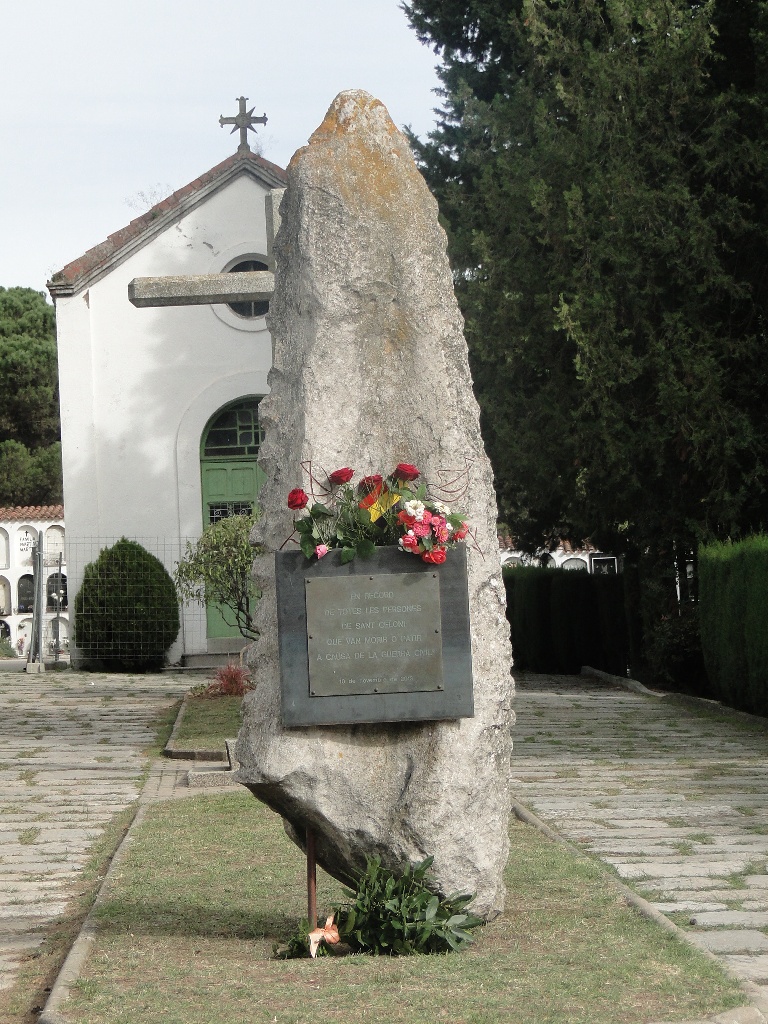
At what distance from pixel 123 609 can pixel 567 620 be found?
7335mm

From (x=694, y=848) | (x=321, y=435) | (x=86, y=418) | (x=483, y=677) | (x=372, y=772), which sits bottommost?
(x=694, y=848)

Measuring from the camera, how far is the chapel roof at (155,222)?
22594 millimetres

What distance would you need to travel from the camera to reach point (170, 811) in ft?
27.4

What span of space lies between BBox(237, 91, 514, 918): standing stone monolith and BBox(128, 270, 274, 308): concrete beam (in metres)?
5.93

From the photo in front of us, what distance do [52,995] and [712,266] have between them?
12.7m

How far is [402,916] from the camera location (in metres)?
4.87

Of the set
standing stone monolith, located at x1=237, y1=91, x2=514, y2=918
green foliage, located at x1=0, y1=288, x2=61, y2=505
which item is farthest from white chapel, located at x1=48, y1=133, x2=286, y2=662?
green foliage, located at x1=0, y1=288, x2=61, y2=505

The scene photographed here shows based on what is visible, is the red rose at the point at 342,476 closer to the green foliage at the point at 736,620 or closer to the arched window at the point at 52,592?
the green foliage at the point at 736,620

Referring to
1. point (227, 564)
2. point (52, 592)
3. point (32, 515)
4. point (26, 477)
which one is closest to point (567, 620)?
point (227, 564)

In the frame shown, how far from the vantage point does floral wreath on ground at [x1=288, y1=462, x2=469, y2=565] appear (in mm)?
5043

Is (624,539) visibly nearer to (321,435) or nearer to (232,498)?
(232,498)

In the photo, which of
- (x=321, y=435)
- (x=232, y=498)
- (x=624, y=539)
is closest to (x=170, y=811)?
(x=321, y=435)

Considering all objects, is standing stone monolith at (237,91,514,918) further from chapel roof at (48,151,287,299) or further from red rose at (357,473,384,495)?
chapel roof at (48,151,287,299)

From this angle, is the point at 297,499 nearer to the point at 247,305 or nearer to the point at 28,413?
the point at 247,305
